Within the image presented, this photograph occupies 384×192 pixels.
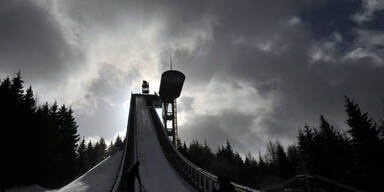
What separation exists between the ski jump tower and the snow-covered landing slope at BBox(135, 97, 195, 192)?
268 inches

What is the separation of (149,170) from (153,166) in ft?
3.91

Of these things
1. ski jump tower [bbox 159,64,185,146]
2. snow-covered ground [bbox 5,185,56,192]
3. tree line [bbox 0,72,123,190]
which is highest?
ski jump tower [bbox 159,64,185,146]

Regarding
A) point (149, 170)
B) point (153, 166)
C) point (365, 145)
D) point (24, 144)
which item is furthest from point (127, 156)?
point (365, 145)

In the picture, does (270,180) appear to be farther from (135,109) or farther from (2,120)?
(2,120)

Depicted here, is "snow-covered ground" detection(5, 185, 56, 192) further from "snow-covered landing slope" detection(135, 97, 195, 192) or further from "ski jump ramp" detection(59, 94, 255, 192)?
"snow-covered landing slope" detection(135, 97, 195, 192)

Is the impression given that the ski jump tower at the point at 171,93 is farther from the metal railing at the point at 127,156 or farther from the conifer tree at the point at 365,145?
the conifer tree at the point at 365,145

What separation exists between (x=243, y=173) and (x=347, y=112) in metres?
43.3

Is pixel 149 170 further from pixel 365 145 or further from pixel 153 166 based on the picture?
pixel 365 145

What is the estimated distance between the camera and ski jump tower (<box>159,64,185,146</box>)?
42.6 m

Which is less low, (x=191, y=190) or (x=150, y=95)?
(x=150, y=95)

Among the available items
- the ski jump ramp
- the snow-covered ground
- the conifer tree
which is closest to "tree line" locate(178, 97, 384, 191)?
the conifer tree

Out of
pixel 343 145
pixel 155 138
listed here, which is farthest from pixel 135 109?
pixel 343 145

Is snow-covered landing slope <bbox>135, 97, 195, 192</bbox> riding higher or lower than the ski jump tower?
lower

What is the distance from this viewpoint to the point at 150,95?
5409 cm
